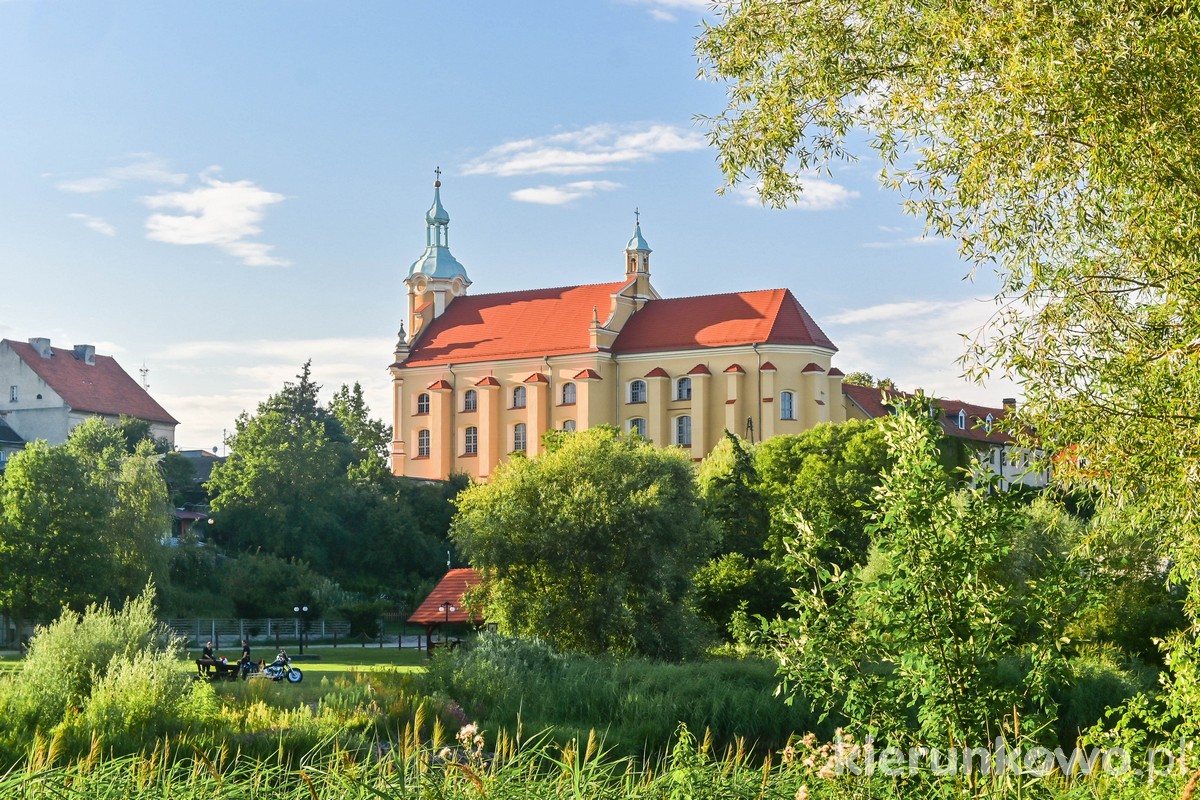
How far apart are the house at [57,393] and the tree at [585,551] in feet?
177

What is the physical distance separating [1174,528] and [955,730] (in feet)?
10.7

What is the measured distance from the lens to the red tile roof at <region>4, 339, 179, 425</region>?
286 feet

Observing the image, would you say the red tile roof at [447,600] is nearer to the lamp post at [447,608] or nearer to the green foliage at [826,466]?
the lamp post at [447,608]

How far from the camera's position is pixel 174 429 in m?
95.3

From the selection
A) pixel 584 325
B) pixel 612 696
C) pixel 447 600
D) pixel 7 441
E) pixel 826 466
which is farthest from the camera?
pixel 584 325

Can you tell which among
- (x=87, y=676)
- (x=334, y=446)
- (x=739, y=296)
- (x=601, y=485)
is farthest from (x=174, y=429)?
(x=87, y=676)

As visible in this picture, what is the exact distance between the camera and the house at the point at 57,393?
8606 centimetres

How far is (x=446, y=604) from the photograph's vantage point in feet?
159

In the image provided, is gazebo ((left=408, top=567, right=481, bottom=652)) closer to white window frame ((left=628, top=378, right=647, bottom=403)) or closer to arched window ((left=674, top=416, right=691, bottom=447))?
arched window ((left=674, top=416, right=691, bottom=447))

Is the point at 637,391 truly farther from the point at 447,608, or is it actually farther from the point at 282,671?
the point at 282,671

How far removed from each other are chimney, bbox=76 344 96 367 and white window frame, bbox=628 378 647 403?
35.7 meters

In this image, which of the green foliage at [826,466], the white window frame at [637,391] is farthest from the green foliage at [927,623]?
the white window frame at [637,391]

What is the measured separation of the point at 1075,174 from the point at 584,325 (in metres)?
73.0

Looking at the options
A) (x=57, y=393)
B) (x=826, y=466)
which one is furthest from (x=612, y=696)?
(x=57, y=393)
